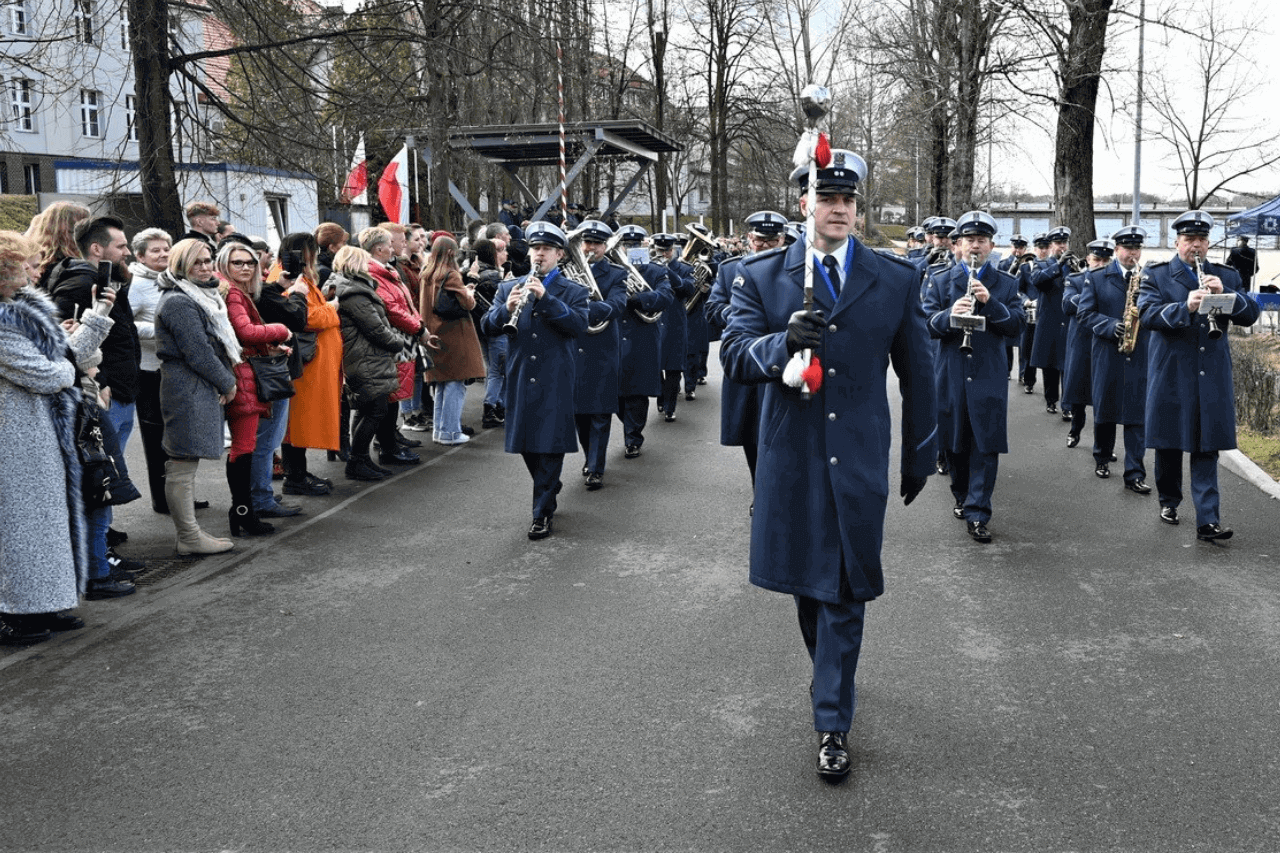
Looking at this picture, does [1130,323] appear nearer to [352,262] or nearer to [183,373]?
[352,262]

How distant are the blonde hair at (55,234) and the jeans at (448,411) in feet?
17.2

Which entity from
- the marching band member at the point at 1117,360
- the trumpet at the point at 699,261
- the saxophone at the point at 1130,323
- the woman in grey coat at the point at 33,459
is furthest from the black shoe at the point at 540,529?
the trumpet at the point at 699,261

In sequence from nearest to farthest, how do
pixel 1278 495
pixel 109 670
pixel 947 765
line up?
pixel 947 765
pixel 109 670
pixel 1278 495

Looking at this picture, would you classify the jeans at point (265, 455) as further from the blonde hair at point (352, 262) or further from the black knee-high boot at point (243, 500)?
the blonde hair at point (352, 262)

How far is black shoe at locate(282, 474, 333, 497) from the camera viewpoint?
31.3 feet

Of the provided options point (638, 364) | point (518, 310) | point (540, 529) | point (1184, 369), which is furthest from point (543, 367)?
point (1184, 369)

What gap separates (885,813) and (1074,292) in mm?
8731

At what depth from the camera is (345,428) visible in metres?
11.2

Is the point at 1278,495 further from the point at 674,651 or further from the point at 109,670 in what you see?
the point at 109,670

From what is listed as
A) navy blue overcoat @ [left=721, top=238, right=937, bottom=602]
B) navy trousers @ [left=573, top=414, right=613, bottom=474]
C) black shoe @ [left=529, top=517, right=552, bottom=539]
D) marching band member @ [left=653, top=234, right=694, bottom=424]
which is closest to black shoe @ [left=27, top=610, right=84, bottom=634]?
black shoe @ [left=529, top=517, right=552, bottom=539]

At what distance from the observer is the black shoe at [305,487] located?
955 centimetres

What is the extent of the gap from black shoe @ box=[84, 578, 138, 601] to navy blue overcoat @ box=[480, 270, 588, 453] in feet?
8.07

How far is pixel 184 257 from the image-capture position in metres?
7.41

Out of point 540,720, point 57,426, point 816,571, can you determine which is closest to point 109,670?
point 57,426
